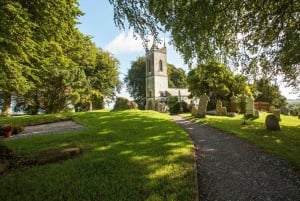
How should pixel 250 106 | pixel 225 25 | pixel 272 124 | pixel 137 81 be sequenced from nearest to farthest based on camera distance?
pixel 225 25 < pixel 272 124 < pixel 250 106 < pixel 137 81

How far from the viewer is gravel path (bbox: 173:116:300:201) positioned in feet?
16.0

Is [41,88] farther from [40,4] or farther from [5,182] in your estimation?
[5,182]

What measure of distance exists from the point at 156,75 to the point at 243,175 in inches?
2110

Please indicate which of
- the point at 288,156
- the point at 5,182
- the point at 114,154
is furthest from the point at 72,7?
the point at 288,156

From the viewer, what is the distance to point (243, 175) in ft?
19.6

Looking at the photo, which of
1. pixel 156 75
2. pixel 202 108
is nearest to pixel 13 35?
pixel 202 108

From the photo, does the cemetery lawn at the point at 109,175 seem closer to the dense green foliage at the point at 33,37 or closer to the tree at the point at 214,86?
the dense green foliage at the point at 33,37

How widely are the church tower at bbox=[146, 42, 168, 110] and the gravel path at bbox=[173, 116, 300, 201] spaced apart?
4952cm

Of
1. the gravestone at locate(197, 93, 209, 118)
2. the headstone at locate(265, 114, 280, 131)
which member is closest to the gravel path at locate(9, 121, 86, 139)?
the headstone at locate(265, 114, 280, 131)

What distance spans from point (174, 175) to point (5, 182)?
369cm

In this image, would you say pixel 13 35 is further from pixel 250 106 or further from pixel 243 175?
pixel 250 106

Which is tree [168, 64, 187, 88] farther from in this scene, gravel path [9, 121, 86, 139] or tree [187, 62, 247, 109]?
gravel path [9, 121, 86, 139]

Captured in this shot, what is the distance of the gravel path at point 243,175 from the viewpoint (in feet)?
16.0

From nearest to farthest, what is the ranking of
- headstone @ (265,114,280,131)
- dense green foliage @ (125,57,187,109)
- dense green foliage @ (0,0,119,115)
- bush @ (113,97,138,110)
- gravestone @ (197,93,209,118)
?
1. dense green foliage @ (0,0,119,115)
2. headstone @ (265,114,280,131)
3. gravestone @ (197,93,209,118)
4. bush @ (113,97,138,110)
5. dense green foliage @ (125,57,187,109)
